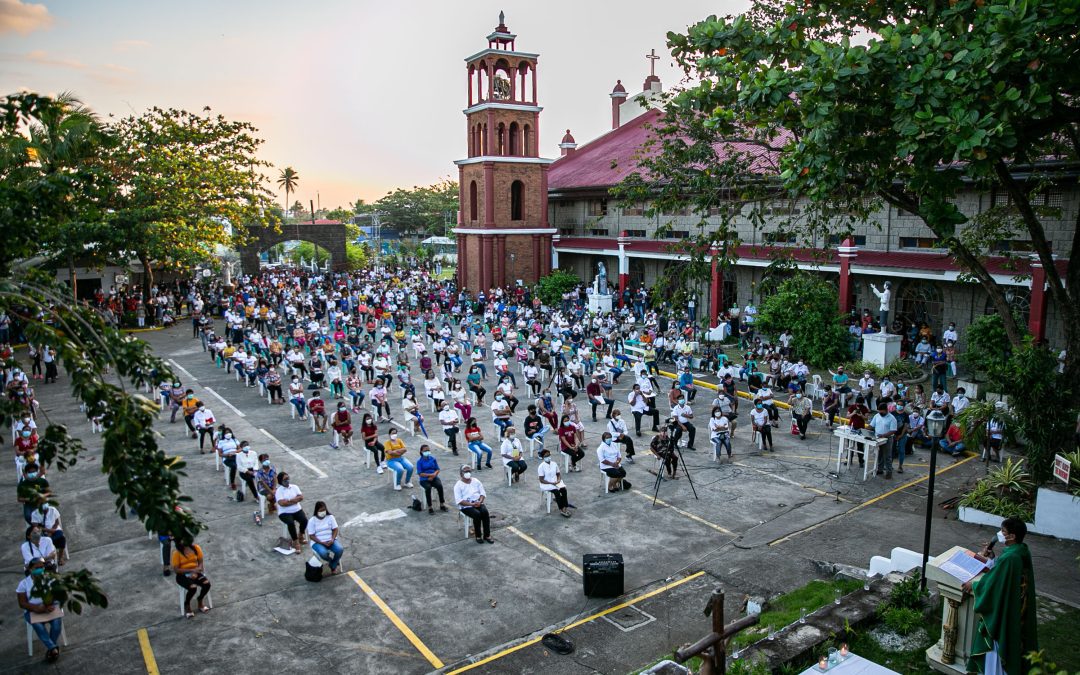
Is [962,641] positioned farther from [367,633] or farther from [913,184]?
[367,633]

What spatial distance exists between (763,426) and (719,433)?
4.23 feet

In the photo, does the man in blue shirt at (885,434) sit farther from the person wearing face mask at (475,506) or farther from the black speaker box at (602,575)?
the person wearing face mask at (475,506)

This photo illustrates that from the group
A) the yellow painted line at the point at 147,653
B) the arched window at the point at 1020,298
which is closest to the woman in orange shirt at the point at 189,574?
the yellow painted line at the point at 147,653

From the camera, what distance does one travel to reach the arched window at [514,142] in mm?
44531

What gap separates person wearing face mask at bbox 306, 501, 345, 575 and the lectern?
8017 mm

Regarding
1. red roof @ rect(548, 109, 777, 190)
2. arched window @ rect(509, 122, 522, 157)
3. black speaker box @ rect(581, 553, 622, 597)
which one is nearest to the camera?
black speaker box @ rect(581, 553, 622, 597)

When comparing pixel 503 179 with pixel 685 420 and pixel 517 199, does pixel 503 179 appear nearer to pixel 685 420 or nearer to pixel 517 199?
pixel 517 199

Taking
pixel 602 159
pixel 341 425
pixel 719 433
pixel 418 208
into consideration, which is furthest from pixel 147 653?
pixel 418 208

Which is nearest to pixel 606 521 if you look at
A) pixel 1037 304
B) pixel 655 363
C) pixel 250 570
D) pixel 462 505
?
pixel 462 505

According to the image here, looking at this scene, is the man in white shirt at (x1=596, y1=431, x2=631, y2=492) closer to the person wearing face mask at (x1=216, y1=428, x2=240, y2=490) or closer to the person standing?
the person standing

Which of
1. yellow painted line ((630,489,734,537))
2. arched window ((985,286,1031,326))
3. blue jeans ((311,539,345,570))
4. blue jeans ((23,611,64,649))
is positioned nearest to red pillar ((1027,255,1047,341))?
arched window ((985,286,1031,326))

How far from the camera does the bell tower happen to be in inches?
1709

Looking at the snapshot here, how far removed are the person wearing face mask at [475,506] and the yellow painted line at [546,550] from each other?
20.7 inches

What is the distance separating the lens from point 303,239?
63500mm
